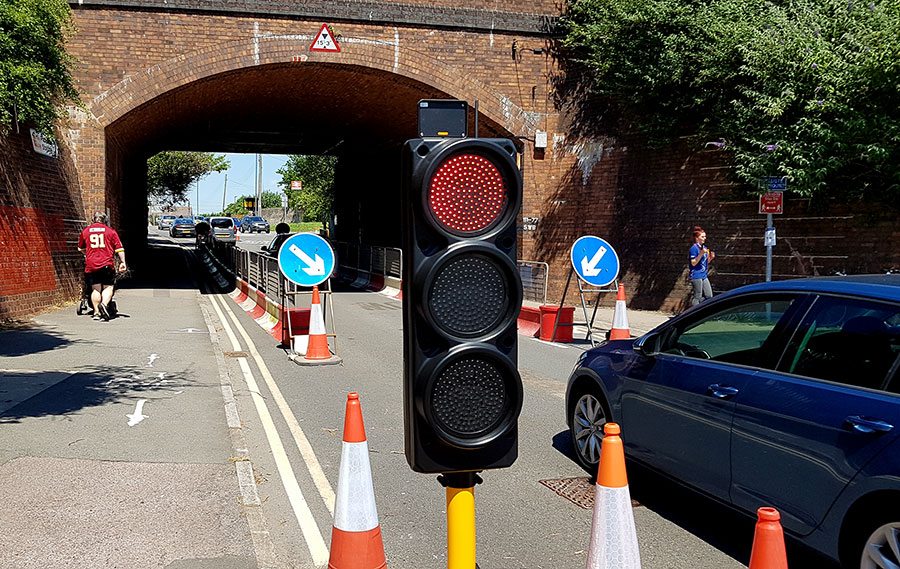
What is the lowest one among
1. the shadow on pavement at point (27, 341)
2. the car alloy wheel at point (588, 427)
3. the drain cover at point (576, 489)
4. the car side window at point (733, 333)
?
the drain cover at point (576, 489)

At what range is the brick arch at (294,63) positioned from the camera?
726 inches

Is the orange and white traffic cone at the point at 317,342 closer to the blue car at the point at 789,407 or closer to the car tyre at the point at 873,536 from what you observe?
the blue car at the point at 789,407

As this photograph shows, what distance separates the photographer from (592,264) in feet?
39.0

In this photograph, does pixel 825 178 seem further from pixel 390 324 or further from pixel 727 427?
pixel 727 427

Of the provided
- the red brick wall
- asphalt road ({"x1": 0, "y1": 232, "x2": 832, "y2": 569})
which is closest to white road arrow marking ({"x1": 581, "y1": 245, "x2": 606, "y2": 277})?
asphalt road ({"x1": 0, "y1": 232, "x2": 832, "y2": 569})

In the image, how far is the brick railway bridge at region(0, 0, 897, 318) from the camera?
1667cm

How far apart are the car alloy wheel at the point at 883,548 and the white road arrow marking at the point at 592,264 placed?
842 cm

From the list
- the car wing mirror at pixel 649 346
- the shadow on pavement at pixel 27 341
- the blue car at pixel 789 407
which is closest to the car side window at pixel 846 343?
the blue car at pixel 789 407

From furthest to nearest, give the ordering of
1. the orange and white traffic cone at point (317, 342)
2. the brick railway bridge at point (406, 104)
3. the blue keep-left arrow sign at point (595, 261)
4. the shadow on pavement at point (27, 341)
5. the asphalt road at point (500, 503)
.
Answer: the brick railway bridge at point (406, 104) → the blue keep-left arrow sign at point (595, 261) → the orange and white traffic cone at point (317, 342) → the shadow on pavement at point (27, 341) → the asphalt road at point (500, 503)

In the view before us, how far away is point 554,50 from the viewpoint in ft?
68.7

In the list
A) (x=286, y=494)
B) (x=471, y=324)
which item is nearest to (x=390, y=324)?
(x=286, y=494)

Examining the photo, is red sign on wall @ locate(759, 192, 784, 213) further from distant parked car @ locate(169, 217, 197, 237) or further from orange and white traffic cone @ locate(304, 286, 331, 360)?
distant parked car @ locate(169, 217, 197, 237)

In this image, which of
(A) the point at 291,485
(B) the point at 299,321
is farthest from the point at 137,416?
(B) the point at 299,321

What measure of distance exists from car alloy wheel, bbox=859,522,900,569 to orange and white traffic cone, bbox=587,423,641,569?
125cm
